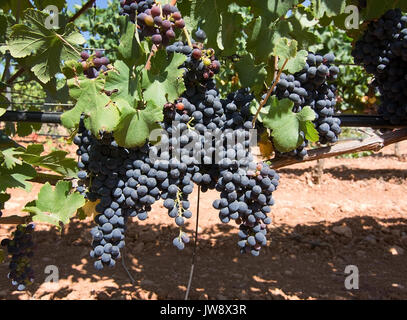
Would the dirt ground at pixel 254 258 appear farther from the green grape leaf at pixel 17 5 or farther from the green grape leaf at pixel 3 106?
the green grape leaf at pixel 17 5

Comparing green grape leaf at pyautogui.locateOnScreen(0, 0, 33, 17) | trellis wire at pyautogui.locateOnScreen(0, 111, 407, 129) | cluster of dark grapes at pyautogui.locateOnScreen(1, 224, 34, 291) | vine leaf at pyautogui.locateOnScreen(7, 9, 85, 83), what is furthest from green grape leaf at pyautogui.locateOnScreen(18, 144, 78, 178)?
green grape leaf at pyautogui.locateOnScreen(0, 0, 33, 17)

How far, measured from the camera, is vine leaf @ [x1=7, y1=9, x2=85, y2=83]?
1520 millimetres

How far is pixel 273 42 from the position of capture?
1387mm

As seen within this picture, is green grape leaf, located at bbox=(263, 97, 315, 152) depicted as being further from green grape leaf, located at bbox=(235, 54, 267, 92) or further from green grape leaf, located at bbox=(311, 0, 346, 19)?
green grape leaf, located at bbox=(311, 0, 346, 19)

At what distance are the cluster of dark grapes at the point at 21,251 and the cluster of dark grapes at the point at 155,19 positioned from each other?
58.9 inches

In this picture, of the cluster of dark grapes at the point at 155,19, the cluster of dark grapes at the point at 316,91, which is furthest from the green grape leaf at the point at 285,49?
the cluster of dark grapes at the point at 155,19

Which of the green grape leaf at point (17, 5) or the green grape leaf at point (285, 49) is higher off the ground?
the green grape leaf at point (17, 5)

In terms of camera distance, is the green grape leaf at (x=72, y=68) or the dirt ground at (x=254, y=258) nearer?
the green grape leaf at (x=72, y=68)

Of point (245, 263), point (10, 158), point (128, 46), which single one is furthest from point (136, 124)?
point (245, 263)

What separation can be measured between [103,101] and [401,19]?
1.37 meters

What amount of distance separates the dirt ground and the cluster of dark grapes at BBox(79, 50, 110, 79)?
2383mm

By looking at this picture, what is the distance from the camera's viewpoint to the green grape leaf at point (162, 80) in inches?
50.8

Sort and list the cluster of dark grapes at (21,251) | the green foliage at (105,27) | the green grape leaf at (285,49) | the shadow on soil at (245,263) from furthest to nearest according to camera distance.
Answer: the green foliage at (105,27)
the shadow on soil at (245,263)
the cluster of dark grapes at (21,251)
the green grape leaf at (285,49)
